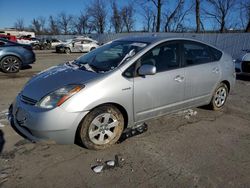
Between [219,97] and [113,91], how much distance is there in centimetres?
277

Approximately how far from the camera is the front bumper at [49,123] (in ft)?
9.26

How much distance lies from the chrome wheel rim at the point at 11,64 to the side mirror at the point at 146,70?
7574mm

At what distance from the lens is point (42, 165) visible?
2.84 meters

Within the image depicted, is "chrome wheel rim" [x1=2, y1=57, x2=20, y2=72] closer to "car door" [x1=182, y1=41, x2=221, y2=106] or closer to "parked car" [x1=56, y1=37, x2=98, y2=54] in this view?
"car door" [x1=182, y1=41, x2=221, y2=106]

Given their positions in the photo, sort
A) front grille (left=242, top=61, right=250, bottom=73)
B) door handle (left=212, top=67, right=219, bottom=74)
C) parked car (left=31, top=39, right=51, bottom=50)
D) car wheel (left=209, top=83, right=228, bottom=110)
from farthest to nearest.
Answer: parked car (left=31, top=39, right=51, bottom=50), front grille (left=242, top=61, right=250, bottom=73), car wheel (left=209, top=83, right=228, bottom=110), door handle (left=212, top=67, right=219, bottom=74)

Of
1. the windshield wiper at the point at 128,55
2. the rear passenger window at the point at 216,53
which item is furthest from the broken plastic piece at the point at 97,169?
the rear passenger window at the point at 216,53

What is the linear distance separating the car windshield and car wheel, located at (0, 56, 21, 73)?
6230 mm

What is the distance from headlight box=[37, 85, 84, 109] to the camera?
2.87 m

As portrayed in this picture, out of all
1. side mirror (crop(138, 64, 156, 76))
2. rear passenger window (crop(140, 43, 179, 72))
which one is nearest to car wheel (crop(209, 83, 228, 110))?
rear passenger window (crop(140, 43, 179, 72))

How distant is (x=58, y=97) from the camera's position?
2.91 m

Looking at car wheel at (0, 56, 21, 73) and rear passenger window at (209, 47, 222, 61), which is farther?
Answer: car wheel at (0, 56, 21, 73)

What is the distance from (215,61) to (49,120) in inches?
131

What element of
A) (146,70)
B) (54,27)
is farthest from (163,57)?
(54,27)

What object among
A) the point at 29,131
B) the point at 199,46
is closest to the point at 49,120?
the point at 29,131
